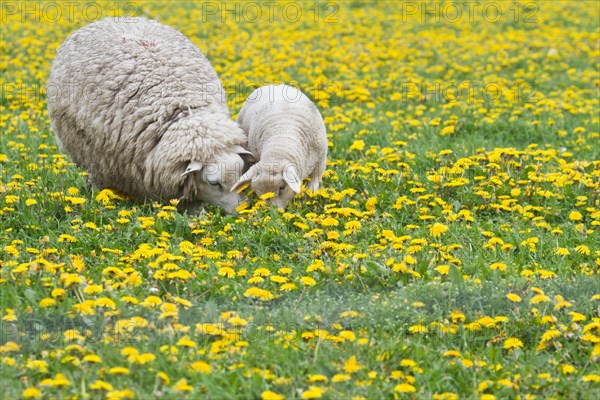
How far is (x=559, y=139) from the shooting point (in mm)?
8930

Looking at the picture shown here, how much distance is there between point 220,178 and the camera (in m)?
6.43

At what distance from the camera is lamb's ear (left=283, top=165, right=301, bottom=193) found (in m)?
6.18

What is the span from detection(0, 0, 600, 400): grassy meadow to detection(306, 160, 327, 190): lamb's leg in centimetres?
9

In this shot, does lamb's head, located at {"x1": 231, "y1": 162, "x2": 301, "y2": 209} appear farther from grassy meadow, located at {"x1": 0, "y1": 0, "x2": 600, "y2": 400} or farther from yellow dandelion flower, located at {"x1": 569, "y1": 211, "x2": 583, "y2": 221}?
yellow dandelion flower, located at {"x1": 569, "y1": 211, "x2": 583, "y2": 221}

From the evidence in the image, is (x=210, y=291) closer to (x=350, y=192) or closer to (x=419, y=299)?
(x=419, y=299)

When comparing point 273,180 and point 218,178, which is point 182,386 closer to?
point 273,180

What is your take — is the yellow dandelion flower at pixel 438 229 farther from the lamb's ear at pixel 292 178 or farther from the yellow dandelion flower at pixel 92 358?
the yellow dandelion flower at pixel 92 358

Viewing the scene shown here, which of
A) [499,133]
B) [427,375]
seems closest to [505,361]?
[427,375]

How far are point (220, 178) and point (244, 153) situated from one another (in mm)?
318

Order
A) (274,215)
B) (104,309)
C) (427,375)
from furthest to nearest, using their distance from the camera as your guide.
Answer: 1. (274,215)
2. (104,309)
3. (427,375)

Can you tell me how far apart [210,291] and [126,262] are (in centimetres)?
73

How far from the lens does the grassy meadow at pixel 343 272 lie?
3836 millimetres

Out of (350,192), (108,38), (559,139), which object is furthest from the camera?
(559,139)

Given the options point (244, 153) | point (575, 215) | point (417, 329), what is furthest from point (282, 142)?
point (417, 329)
